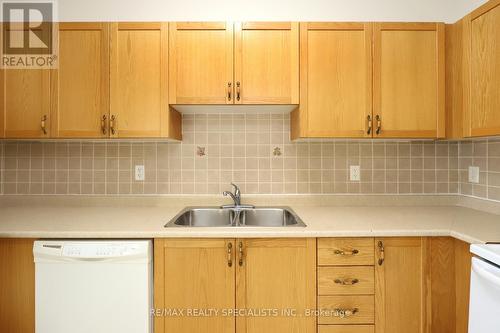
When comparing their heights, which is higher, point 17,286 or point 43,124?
point 43,124

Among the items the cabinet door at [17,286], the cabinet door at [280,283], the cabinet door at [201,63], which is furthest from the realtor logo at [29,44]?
the cabinet door at [280,283]

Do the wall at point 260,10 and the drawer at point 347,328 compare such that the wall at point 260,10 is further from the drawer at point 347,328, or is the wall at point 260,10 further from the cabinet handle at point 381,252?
the drawer at point 347,328

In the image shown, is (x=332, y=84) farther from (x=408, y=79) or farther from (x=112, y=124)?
(x=112, y=124)

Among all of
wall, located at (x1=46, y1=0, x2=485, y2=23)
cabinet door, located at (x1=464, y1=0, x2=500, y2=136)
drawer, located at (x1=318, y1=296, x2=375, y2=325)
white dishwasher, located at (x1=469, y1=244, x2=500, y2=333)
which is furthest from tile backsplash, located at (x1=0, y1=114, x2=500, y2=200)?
white dishwasher, located at (x1=469, y1=244, x2=500, y2=333)

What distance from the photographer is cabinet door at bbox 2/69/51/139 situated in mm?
1946

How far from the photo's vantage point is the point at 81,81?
76.5 inches

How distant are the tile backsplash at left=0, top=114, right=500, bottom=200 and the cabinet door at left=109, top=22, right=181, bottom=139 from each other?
0.37 m

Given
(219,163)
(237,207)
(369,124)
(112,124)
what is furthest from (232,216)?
(369,124)

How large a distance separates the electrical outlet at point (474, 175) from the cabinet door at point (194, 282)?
170cm

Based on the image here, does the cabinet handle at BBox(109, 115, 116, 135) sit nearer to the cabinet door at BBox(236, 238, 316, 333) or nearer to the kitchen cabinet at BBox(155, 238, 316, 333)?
the kitchen cabinet at BBox(155, 238, 316, 333)

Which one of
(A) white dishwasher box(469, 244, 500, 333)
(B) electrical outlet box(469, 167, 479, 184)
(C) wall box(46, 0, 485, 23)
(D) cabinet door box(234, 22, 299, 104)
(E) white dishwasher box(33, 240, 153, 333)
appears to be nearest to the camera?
(A) white dishwasher box(469, 244, 500, 333)

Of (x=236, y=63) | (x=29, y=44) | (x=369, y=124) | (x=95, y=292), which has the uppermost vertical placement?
(x=29, y=44)

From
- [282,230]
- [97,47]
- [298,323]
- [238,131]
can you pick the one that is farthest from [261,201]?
[97,47]

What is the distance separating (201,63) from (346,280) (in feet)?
4.77
